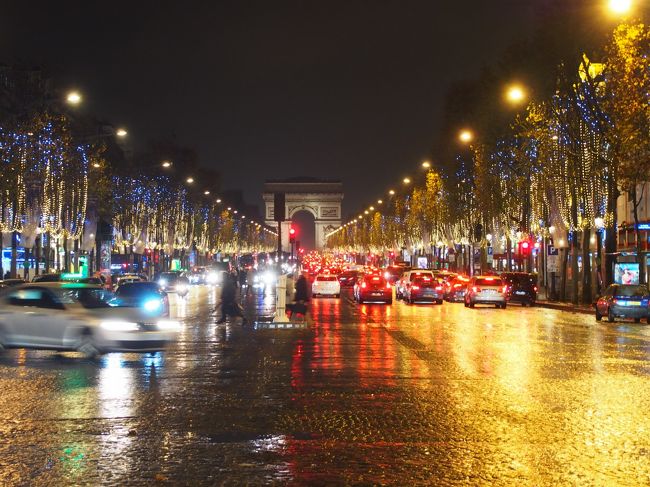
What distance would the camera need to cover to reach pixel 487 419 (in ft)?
38.9

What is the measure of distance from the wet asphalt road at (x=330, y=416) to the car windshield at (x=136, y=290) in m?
7.50

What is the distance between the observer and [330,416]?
12.2 meters

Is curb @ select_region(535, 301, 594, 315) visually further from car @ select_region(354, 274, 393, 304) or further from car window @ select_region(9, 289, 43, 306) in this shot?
car window @ select_region(9, 289, 43, 306)

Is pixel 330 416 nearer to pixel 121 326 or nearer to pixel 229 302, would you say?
pixel 121 326

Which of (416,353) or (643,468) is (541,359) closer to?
(416,353)

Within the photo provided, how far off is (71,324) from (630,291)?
75.1 feet

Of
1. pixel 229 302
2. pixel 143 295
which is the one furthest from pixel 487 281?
pixel 143 295

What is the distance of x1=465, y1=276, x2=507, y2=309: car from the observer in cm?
4750

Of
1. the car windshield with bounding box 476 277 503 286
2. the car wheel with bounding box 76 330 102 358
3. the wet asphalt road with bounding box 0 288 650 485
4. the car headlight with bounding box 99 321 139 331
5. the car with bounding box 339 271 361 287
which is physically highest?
the car with bounding box 339 271 361 287

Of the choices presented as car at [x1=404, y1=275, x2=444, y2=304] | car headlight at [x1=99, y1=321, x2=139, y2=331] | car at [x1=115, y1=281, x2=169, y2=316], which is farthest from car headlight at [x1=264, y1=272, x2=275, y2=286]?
car headlight at [x1=99, y1=321, x2=139, y2=331]

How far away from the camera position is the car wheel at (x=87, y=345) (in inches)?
751

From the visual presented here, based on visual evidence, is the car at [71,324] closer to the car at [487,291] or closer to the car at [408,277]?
the car at [487,291]

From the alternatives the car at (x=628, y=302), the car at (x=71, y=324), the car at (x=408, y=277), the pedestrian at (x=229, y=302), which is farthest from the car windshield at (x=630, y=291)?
the car at (x=71, y=324)

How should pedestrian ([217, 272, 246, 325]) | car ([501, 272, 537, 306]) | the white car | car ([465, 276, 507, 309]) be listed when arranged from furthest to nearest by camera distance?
the white car → car ([501, 272, 537, 306]) → car ([465, 276, 507, 309]) → pedestrian ([217, 272, 246, 325])
